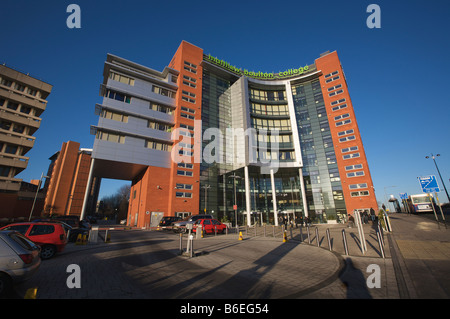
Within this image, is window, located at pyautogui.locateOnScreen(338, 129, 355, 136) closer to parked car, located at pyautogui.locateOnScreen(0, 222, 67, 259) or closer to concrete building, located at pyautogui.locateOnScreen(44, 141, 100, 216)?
parked car, located at pyautogui.locateOnScreen(0, 222, 67, 259)

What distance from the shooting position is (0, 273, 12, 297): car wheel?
4191 mm

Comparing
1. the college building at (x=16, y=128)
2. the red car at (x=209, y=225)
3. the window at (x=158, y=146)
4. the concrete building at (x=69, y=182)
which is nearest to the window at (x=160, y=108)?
the window at (x=158, y=146)

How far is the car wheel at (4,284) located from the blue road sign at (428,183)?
23376 millimetres

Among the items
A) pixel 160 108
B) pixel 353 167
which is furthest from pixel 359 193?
pixel 160 108

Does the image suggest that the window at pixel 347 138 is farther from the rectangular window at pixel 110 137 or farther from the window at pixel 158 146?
the rectangular window at pixel 110 137

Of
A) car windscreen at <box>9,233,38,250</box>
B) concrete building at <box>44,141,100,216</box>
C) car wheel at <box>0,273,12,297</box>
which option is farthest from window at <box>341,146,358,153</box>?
concrete building at <box>44,141,100,216</box>

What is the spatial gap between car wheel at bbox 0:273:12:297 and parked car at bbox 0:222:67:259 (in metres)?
5.32

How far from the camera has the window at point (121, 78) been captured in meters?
36.7

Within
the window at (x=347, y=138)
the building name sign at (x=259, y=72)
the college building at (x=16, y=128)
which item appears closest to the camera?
the college building at (x=16, y=128)

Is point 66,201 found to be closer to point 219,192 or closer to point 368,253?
point 219,192

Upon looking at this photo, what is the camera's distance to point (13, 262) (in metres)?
4.39

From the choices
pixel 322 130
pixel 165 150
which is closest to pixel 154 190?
pixel 165 150

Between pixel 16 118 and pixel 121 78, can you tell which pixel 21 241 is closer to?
pixel 121 78

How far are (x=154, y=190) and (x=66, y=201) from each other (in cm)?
4581
